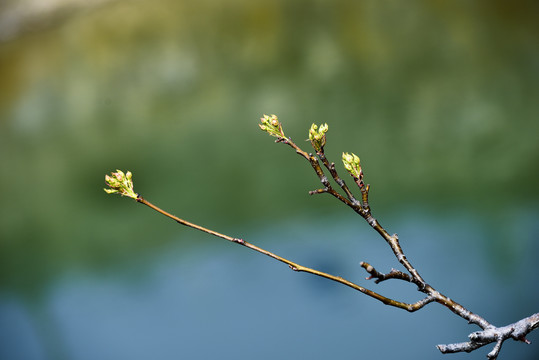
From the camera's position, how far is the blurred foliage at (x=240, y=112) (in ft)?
4.63

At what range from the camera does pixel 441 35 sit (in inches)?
55.7

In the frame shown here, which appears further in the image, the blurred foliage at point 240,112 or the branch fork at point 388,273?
the blurred foliage at point 240,112

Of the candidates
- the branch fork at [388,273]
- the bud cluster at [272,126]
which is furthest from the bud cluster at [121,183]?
the bud cluster at [272,126]

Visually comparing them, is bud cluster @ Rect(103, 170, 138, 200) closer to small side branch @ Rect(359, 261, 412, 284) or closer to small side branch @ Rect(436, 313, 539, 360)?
small side branch @ Rect(359, 261, 412, 284)

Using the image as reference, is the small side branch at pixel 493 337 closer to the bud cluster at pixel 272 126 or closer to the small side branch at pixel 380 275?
the small side branch at pixel 380 275

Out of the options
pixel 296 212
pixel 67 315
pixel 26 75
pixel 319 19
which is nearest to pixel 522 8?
pixel 319 19

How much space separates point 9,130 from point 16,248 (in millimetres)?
328

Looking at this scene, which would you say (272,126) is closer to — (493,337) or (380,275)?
(380,275)

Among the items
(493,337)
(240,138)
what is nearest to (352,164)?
(493,337)

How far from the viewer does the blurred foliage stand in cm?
141

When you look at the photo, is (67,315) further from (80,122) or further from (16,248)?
(80,122)

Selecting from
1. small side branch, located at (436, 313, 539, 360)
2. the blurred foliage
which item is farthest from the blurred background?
small side branch, located at (436, 313, 539, 360)

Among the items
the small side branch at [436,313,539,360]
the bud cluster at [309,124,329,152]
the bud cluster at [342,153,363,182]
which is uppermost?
the bud cluster at [309,124,329,152]

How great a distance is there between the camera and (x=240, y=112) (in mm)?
1473
